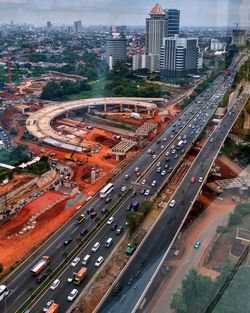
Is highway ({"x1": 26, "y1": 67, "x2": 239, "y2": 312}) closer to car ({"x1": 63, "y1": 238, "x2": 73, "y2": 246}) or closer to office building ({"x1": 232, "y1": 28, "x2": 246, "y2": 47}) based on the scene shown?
car ({"x1": 63, "y1": 238, "x2": 73, "y2": 246})

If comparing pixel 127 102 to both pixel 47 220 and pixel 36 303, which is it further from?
pixel 36 303

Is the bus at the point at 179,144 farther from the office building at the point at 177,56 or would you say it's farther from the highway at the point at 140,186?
the office building at the point at 177,56

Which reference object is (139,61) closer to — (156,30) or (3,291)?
(156,30)

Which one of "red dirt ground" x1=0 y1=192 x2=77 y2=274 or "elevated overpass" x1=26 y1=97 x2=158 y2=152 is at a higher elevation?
"elevated overpass" x1=26 y1=97 x2=158 y2=152

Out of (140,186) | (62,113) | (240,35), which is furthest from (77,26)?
(140,186)

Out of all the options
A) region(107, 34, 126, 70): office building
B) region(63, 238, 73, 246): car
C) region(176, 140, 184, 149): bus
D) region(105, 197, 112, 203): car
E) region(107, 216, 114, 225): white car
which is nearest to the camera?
region(63, 238, 73, 246): car

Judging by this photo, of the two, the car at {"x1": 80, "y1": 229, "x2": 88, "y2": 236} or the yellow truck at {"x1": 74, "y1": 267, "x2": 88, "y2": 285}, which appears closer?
the yellow truck at {"x1": 74, "y1": 267, "x2": 88, "y2": 285}

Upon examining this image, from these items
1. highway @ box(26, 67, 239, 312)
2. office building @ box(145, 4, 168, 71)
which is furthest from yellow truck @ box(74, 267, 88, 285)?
office building @ box(145, 4, 168, 71)
